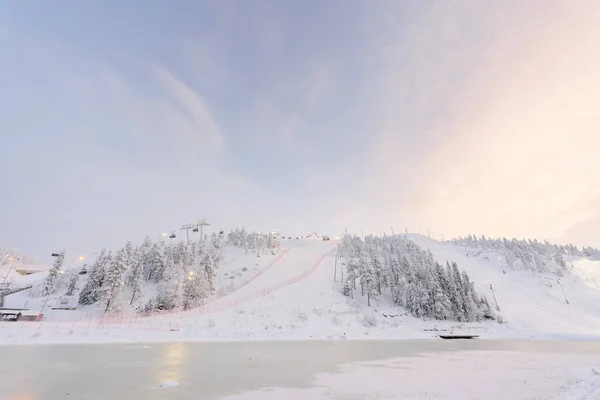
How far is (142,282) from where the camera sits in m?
59.2

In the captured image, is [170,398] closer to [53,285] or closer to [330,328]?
[330,328]

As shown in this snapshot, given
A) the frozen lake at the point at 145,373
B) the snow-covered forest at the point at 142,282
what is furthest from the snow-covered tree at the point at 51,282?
the frozen lake at the point at 145,373

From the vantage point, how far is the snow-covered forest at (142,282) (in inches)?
2000

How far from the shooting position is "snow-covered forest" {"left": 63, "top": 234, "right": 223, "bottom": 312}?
167ft

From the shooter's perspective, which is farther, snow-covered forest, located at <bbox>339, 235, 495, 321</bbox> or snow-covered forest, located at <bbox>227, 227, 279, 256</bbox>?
snow-covered forest, located at <bbox>227, 227, 279, 256</bbox>

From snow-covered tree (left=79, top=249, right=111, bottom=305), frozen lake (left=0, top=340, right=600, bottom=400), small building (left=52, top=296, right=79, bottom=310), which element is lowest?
frozen lake (left=0, top=340, right=600, bottom=400)

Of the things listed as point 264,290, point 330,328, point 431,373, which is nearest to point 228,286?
point 264,290

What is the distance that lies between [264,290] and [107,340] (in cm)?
3486

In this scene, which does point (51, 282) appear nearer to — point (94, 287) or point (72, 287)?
point (72, 287)

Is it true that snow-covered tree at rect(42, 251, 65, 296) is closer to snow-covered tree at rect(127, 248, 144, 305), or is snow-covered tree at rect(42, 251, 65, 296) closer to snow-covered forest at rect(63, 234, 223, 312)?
snow-covered forest at rect(63, 234, 223, 312)

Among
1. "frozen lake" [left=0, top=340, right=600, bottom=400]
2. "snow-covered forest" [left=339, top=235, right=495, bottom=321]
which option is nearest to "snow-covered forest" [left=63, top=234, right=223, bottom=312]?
"frozen lake" [left=0, top=340, right=600, bottom=400]

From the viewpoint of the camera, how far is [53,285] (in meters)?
65.3

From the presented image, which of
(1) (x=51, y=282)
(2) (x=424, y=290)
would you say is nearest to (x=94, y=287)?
(1) (x=51, y=282)

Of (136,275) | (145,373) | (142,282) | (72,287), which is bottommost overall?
(145,373)
